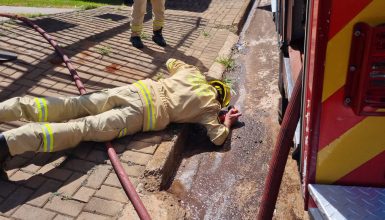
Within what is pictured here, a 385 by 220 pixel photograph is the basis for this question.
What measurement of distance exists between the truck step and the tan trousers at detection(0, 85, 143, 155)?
5.68 ft

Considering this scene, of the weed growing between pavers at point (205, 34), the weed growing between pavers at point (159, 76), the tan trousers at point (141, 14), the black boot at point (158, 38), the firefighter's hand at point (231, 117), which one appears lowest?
the firefighter's hand at point (231, 117)

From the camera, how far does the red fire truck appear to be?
61.8 inches

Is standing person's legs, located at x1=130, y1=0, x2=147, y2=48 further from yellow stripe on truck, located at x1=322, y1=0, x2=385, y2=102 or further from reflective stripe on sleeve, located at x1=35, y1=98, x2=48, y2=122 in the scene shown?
yellow stripe on truck, located at x1=322, y1=0, x2=385, y2=102

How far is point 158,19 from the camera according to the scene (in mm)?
5594

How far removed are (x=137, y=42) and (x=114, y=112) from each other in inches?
95.0

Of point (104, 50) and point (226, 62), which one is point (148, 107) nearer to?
point (104, 50)

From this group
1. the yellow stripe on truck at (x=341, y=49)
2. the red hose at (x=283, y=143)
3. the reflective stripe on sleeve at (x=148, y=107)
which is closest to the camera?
the yellow stripe on truck at (x=341, y=49)

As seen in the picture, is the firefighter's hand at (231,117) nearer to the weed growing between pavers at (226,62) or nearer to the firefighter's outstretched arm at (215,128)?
the firefighter's outstretched arm at (215,128)

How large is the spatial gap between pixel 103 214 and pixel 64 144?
70 centimetres

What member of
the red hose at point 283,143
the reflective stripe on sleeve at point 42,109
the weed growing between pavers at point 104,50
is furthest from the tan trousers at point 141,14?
the red hose at point 283,143

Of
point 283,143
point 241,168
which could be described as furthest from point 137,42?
point 283,143

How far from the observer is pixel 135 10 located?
17.6 ft

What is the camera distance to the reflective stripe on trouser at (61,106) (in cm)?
305

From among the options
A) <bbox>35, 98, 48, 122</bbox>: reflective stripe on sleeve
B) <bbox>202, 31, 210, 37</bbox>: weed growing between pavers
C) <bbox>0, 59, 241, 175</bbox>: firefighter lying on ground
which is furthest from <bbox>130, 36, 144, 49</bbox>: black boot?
<bbox>35, 98, 48, 122</bbox>: reflective stripe on sleeve
